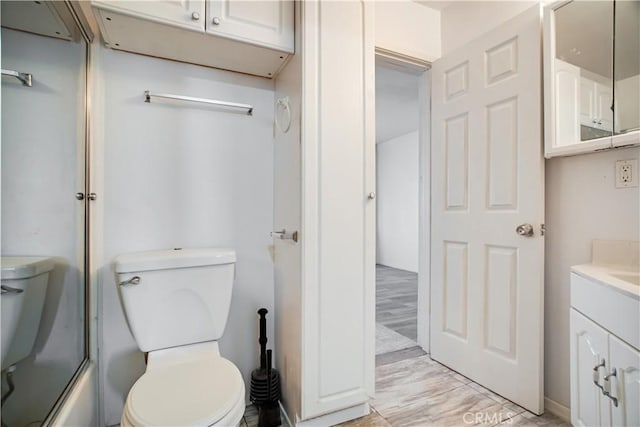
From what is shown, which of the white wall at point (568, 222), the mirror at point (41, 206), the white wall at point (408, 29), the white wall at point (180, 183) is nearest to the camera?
the mirror at point (41, 206)

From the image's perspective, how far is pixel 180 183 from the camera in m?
1.52

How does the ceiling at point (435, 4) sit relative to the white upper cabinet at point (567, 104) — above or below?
above

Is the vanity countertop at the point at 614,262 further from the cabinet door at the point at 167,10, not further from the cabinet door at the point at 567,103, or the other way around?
the cabinet door at the point at 167,10

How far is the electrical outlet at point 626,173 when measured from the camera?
1237mm

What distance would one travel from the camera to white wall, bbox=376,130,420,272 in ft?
17.2

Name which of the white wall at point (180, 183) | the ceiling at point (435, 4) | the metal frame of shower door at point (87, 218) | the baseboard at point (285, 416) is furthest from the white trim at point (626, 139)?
the metal frame of shower door at point (87, 218)

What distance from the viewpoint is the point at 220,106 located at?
157cm

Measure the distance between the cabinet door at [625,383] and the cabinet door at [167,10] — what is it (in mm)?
1791

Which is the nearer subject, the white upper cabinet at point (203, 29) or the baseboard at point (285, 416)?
the white upper cabinet at point (203, 29)

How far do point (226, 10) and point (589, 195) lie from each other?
178 cm

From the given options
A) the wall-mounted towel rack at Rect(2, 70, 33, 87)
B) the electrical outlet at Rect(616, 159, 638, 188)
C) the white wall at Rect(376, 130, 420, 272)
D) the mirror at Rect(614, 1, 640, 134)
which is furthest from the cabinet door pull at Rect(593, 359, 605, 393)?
the white wall at Rect(376, 130, 420, 272)

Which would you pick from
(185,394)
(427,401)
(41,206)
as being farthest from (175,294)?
(427,401)

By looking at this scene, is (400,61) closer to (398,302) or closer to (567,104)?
(567,104)

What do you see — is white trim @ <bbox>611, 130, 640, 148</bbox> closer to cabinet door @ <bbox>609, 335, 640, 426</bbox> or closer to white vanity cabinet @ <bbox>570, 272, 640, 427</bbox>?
white vanity cabinet @ <bbox>570, 272, 640, 427</bbox>
